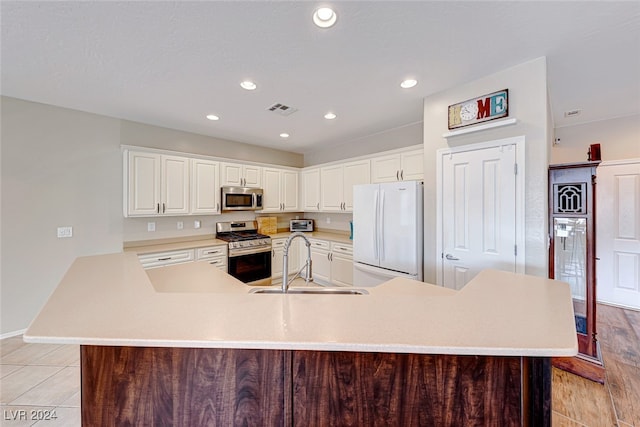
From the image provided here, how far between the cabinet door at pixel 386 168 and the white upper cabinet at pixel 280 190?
72.9 inches

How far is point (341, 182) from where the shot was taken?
14.3 feet

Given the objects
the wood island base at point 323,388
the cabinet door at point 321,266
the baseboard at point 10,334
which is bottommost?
the baseboard at point 10,334

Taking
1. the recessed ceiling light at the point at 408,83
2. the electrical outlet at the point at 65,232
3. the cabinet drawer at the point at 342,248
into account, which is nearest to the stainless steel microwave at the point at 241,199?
the cabinet drawer at the point at 342,248

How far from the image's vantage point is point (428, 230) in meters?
2.72

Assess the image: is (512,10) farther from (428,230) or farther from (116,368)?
(116,368)

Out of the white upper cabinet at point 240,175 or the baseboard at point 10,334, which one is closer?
the baseboard at point 10,334

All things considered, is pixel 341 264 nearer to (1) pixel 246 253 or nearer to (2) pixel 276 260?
(2) pixel 276 260

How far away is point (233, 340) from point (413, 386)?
2.20ft

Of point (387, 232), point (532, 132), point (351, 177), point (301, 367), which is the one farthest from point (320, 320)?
point (351, 177)

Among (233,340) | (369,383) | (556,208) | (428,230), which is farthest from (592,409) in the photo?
(233,340)

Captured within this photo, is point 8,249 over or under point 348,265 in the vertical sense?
over

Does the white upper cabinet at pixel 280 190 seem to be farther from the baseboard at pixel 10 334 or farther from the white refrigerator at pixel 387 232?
the baseboard at pixel 10 334

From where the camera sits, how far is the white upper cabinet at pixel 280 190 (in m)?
4.73

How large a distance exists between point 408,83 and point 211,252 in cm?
339
